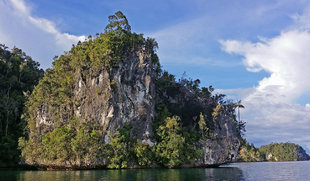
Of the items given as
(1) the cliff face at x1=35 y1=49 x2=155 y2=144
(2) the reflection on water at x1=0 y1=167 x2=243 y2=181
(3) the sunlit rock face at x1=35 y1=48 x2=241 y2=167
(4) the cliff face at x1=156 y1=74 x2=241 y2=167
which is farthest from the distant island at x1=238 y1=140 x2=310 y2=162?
(2) the reflection on water at x1=0 y1=167 x2=243 y2=181

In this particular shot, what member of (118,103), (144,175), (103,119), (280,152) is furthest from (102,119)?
(280,152)

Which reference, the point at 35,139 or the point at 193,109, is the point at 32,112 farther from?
the point at 193,109

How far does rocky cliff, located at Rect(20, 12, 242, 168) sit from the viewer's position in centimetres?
4400

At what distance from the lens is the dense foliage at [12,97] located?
159 ft

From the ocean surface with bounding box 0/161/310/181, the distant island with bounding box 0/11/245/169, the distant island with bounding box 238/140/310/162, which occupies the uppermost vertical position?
the distant island with bounding box 0/11/245/169

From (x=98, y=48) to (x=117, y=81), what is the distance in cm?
629

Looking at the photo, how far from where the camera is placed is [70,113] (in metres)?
48.5

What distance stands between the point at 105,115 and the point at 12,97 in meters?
21.5

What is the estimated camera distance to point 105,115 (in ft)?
151

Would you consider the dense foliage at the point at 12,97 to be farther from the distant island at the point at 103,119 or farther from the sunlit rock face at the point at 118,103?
the sunlit rock face at the point at 118,103

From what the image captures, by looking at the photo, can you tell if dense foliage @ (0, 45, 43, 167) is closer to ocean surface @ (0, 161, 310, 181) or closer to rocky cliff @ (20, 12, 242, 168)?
rocky cliff @ (20, 12, 242, 168)

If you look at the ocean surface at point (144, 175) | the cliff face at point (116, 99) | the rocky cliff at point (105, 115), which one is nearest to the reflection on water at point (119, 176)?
the ocean surface at point (144, 175)

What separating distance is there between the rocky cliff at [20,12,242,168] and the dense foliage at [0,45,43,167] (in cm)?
267

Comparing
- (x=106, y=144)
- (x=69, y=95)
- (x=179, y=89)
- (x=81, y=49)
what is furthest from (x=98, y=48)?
(x=179, y=89)
